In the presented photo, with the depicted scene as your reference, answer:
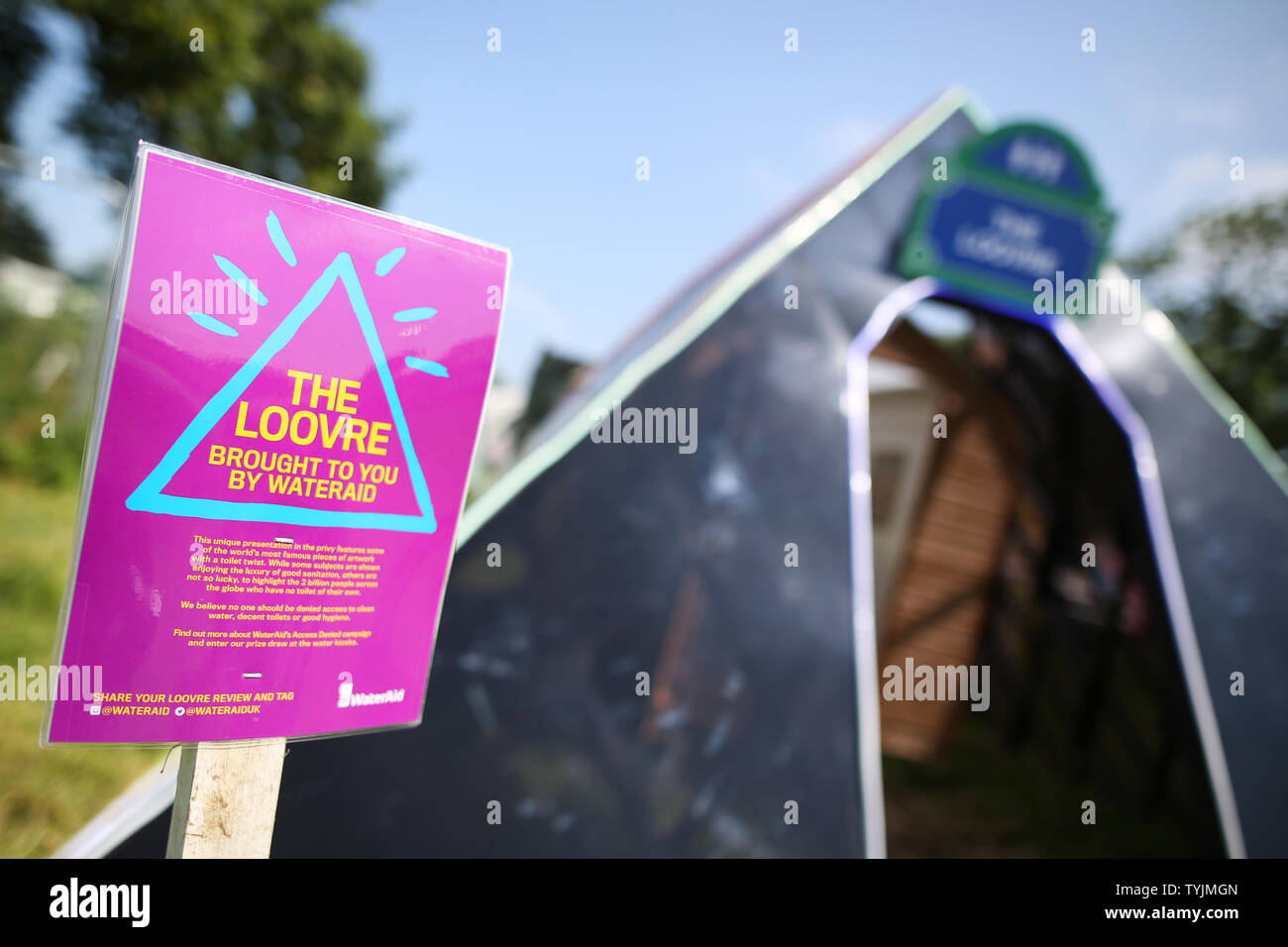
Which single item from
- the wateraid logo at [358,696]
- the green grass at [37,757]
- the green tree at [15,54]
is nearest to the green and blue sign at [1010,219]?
the wateraid logo at [358,696]

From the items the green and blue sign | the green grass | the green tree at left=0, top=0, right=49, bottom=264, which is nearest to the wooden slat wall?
the green and blue sign

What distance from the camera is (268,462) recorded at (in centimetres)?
123

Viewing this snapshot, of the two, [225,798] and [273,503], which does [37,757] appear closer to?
[225,798]

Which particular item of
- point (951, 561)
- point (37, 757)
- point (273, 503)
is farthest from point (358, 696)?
point (951, 561)

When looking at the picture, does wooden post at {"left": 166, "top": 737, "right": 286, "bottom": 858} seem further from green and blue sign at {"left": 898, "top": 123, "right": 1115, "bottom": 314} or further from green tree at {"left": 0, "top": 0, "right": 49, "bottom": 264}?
green tree at {"left": 0, "top": 0, "right": 49, "bottom": 264}

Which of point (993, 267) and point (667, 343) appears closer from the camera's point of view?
point (667, 343)

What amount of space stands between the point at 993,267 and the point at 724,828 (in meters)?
2.49

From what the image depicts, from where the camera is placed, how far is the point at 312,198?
1244mm

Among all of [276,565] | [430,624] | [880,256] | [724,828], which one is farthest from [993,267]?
[276,565]

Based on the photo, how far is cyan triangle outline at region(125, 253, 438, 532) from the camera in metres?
1.15

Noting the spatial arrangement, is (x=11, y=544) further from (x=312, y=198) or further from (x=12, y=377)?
(x=312, y=198)

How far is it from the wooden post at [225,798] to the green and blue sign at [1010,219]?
287cm

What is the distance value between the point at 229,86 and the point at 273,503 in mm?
12769

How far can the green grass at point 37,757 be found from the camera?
2887mm
